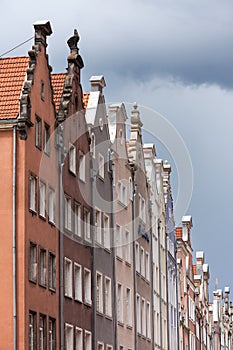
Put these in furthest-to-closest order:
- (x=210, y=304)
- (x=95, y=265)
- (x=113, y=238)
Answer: (x=210, y=304) → (x=113, y=238) → (x=95, y=265)

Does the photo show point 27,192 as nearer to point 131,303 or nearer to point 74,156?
point 74,156

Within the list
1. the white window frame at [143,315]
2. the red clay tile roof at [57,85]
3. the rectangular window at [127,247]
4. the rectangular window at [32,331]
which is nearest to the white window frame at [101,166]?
the red clay tile roof at [57,85]

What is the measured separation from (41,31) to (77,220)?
11.1 meters

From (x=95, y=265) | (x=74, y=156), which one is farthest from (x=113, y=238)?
(x=74, y=156)

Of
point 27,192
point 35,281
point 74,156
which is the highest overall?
point 74,156

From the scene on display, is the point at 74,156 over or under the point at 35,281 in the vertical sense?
over

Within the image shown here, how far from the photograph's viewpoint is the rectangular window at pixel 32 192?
5428 centimetres

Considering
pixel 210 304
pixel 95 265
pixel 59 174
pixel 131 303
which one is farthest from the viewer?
pixel 210 304

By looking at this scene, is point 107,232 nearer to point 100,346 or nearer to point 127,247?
point 127,247

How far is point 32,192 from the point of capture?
54750 mm

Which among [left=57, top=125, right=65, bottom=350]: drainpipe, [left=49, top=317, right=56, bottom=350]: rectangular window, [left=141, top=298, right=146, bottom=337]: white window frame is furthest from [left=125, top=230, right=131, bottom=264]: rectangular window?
[left=49, top=317, right=56, bottom=350]: rectangular window

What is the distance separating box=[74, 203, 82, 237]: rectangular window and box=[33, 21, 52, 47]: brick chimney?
31.9 feet

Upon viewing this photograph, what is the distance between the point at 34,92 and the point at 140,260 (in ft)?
88.6

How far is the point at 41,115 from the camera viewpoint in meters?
56.8
